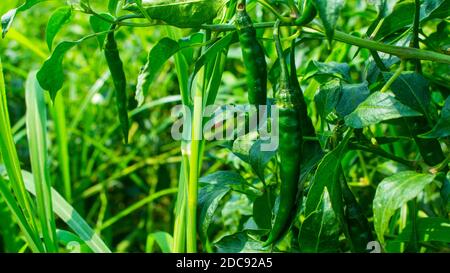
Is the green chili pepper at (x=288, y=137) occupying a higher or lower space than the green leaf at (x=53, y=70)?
lower

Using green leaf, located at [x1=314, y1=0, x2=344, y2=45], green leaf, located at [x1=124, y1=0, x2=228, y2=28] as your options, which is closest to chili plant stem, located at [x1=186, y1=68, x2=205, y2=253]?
green leaf, located at [x1=124, y1=0, x2=228, y2=28]

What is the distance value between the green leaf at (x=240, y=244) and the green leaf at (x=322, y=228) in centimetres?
8

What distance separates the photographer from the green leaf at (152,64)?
680mm

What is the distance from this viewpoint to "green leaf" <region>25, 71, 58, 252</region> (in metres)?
0.97

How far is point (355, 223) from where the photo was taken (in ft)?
2.42

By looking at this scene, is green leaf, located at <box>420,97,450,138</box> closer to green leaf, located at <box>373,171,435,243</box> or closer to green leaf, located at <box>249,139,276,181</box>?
green leaf, located at <box>373,171,435,243</box>

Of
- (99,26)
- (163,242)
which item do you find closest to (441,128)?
(99,26)

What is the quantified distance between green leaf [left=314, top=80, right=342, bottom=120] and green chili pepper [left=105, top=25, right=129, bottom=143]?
221 mm

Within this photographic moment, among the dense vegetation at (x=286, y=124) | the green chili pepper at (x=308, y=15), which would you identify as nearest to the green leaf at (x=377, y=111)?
the dense vegetation at (x=286, y=124)

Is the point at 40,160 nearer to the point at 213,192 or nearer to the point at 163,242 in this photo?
the point at 163,242

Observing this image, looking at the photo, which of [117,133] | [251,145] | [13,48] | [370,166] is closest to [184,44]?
[251,145]

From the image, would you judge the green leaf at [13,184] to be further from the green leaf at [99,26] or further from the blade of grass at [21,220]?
the green leaf at [99,26]

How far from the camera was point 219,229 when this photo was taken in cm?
158

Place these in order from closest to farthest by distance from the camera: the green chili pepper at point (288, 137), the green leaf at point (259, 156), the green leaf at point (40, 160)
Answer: the green chili pepper at point (288, 137)
the green leaf at point (259, 156)
the green leaf at point (40, 160)
